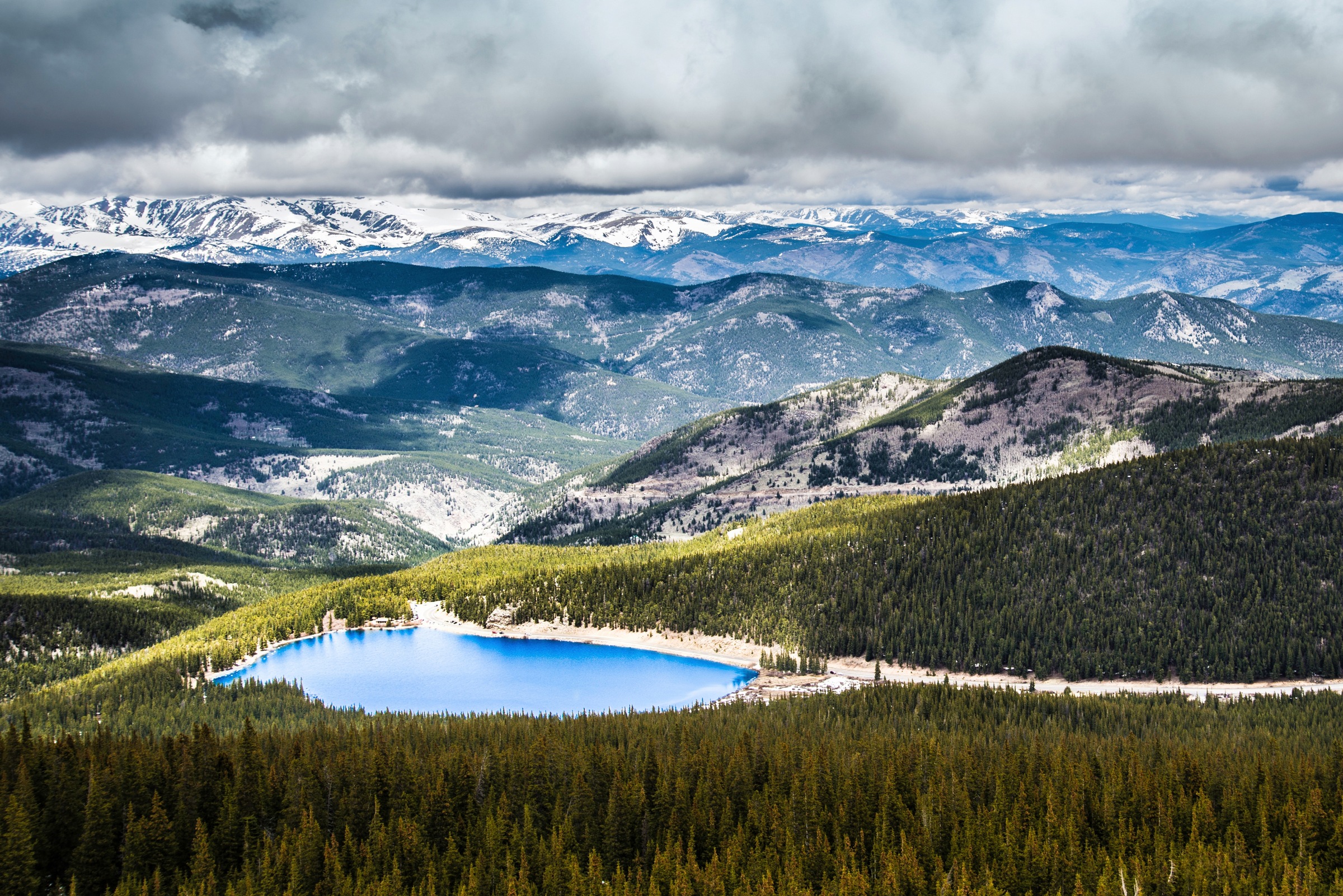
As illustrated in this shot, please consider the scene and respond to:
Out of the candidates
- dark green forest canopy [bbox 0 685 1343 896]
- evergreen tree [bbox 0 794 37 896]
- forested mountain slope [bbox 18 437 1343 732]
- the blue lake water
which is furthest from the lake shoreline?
evergreen tree [bbox 0 794 37 896]

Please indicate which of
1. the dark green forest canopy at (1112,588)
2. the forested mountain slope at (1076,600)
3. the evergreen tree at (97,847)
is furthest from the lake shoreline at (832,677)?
the evergreen tree at (97,847)

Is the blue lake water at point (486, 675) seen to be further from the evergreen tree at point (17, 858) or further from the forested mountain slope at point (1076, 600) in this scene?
the evergreen tree at point (17, 858)

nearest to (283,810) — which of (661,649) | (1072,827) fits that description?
(1072,827)

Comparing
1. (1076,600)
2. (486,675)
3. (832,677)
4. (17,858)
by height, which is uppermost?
(1076,600)

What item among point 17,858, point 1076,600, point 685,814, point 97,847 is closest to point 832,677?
point 1076,600

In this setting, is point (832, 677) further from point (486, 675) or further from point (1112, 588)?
point (486, 675)

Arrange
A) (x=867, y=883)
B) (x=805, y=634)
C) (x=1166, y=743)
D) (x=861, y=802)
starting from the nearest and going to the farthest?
(x=867, y=883) < (x=861, y=802) < (x=1166, y=743) < (x=805, y=634)

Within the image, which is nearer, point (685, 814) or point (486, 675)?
point (685, 814)

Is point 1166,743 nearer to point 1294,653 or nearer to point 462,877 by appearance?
point 1294,653
